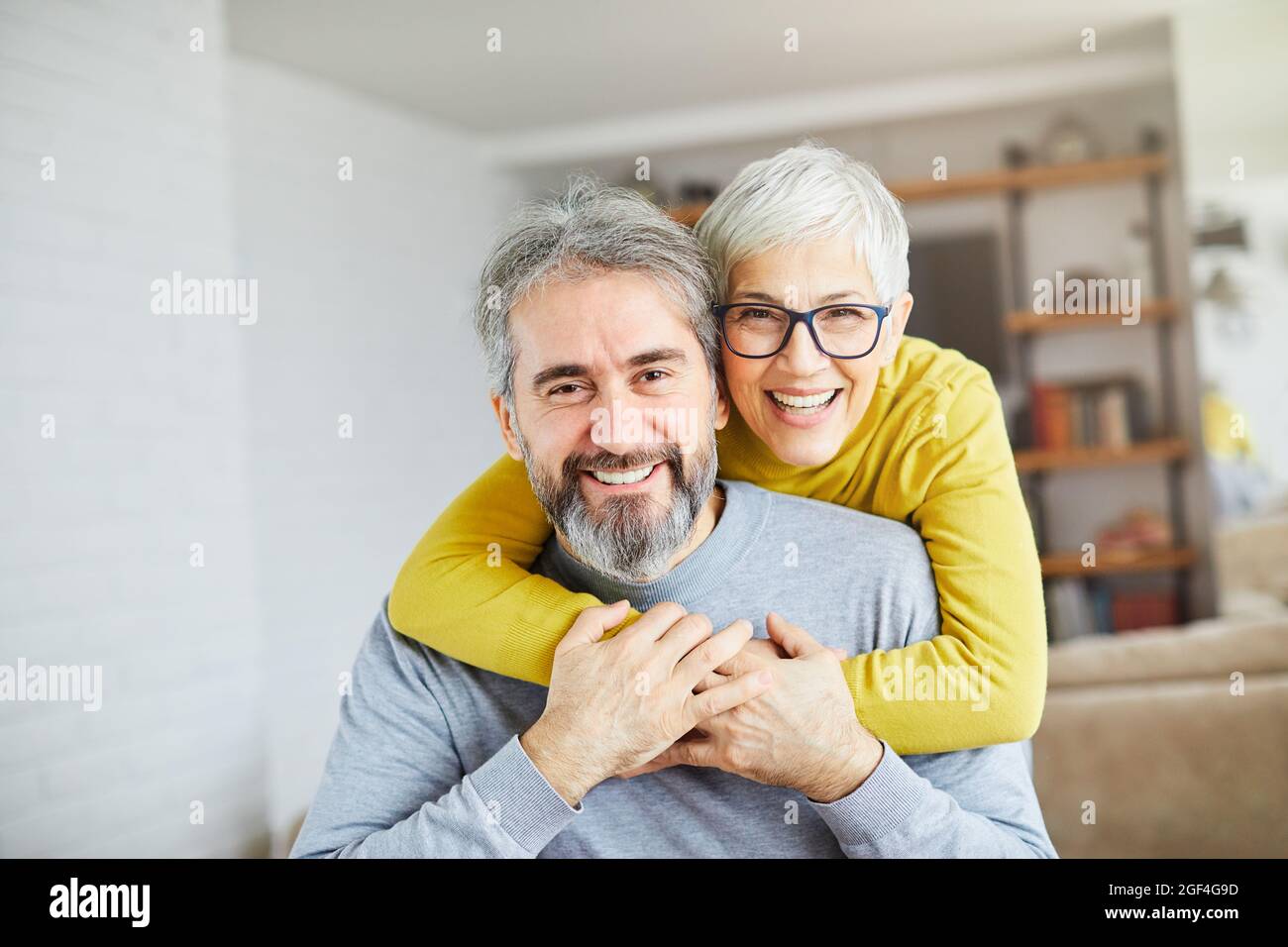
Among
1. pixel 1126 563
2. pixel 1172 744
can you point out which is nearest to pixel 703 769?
pixel 1172 744

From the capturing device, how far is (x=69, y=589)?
221cm

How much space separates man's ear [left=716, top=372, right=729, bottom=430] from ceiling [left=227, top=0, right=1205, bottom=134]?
1813 millimetres

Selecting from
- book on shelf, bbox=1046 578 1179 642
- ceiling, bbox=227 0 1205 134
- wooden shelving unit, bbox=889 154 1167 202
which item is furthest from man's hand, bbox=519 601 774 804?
wooden shelving unit, bbox=889 154 1167 202

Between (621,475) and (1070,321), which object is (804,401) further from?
(1070,321)

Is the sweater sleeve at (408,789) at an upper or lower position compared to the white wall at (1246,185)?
lower

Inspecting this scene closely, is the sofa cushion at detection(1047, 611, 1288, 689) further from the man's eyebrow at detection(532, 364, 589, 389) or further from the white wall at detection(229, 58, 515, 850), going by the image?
the white wall at detection(229, 58, 515, 850)

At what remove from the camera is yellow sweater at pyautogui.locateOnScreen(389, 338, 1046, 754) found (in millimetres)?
1091

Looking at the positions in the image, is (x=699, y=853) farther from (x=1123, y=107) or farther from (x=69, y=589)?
(x=1123, y=107)

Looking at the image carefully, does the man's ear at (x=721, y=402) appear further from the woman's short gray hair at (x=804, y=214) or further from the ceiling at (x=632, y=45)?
the ceiling at (x=632, y=45)

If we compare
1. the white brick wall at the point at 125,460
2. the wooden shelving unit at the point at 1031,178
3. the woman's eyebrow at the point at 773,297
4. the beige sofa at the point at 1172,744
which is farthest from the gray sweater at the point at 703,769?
the wooden shelving unit at the point at 1031,178

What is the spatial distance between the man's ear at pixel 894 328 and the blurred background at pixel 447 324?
125cm

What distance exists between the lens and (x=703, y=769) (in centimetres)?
119

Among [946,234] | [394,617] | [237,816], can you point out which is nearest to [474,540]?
[394,617]

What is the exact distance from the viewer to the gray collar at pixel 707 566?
1.21 metres
